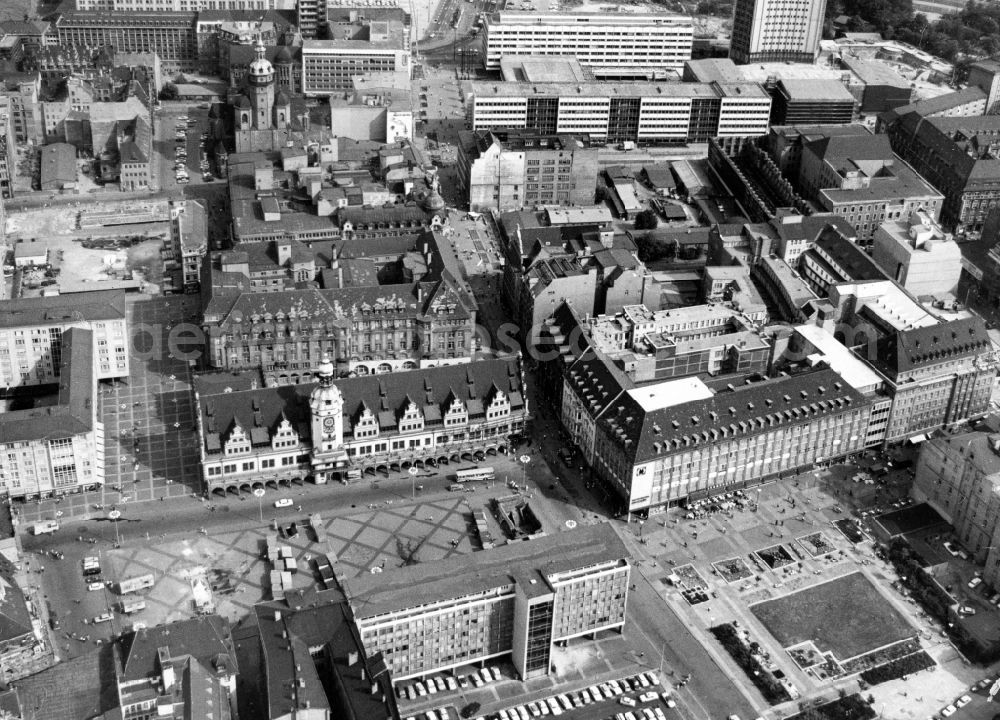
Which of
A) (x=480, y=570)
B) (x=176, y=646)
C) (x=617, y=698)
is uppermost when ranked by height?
(x=480, y=570)

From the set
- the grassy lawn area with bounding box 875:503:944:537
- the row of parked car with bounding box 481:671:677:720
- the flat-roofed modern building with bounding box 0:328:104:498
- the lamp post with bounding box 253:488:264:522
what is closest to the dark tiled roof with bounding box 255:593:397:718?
the row of parked car with bounding box 481:671:677:720

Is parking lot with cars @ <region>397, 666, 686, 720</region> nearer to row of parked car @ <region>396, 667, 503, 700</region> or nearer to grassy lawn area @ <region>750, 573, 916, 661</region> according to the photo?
row of parked car @ <region>396, 667, 503, 700</region>

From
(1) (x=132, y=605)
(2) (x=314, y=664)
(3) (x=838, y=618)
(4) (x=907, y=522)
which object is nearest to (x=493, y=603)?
(2) (x=314, y=664)

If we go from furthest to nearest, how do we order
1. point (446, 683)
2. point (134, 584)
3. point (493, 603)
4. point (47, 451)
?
point (47, 451) → point (134, 584) → point (446, 683) → point (493, 603)

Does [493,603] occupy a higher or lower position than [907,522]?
higher

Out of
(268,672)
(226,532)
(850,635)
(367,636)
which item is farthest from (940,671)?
(226,532)

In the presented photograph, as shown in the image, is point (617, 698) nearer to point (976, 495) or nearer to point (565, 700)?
point (565, 700)

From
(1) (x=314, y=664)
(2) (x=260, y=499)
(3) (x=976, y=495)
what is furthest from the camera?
(2) (x=260, y=499)

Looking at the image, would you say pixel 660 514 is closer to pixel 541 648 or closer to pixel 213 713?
pixel 541 648
